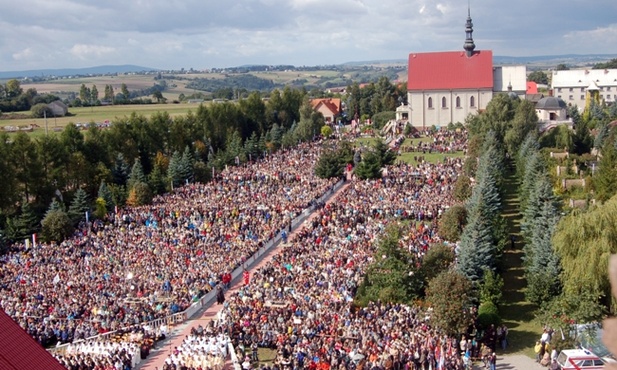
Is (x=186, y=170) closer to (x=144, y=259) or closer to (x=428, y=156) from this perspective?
(x=144, y=259)

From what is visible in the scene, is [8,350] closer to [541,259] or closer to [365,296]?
[365,296]

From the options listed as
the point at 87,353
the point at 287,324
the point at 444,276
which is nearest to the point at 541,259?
the point at 444,276

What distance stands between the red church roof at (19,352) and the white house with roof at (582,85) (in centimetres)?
10467

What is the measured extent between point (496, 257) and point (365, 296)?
5.91m

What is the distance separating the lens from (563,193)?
40438 millimetres

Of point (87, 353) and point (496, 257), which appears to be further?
point (496, 257)

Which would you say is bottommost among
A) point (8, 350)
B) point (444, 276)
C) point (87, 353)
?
point (87, 353)

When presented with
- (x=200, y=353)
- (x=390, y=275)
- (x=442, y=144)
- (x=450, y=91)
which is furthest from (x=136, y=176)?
(x=450, y=91)

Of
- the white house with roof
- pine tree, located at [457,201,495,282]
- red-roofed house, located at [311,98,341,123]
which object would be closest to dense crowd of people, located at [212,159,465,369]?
pine tree, located at [457,201,495,282]

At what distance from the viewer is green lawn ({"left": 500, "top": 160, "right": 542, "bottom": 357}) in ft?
72.2

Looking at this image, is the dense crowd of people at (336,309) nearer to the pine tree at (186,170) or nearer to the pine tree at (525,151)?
the pine tree at (525,151)

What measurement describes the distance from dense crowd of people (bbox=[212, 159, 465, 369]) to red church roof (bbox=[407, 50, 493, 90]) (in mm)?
42778

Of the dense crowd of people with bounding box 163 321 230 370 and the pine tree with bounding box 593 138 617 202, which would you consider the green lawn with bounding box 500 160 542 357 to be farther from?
the dense crowd of people with bounding box 163 321 230 370

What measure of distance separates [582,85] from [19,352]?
108605 millimetres
